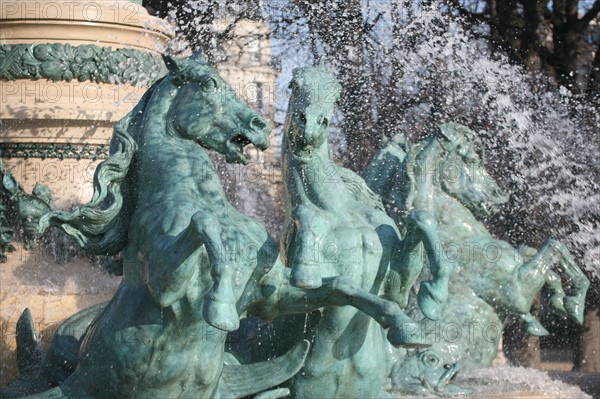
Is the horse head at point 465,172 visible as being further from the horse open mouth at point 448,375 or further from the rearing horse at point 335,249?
the rearing horse at point 335,249

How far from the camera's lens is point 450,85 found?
12.5m

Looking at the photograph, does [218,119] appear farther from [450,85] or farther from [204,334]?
[450,85]

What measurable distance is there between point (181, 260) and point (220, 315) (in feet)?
1.32

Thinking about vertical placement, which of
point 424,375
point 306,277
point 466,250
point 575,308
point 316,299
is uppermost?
point 306,277

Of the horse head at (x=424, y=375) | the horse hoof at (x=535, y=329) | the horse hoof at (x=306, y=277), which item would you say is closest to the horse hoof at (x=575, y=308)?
the horse hoof at (x=535, y=329)

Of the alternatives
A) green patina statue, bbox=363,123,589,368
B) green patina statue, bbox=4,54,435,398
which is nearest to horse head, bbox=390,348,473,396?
green patina statue, bbox=363,123,589,368

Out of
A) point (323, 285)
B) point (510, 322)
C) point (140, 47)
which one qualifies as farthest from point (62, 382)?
point (510, 322)

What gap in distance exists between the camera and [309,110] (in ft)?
20.8

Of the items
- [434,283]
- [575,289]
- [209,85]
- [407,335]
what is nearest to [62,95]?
[209,85]

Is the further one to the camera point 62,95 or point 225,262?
point 62,95

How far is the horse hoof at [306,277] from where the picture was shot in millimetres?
5766

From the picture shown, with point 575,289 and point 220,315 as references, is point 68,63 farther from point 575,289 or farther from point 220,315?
point 575,289

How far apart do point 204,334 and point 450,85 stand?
7048 mm

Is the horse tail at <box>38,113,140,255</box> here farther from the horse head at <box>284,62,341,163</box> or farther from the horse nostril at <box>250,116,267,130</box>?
the horse head at <box>284,62,341,163</box>
